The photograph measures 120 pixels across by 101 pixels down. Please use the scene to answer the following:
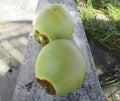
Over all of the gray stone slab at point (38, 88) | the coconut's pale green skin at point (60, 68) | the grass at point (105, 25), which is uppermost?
the coconut's pale green skin at point (60, 68)

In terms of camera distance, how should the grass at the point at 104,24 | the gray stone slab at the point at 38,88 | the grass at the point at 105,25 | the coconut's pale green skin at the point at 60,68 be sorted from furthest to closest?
1. the grass at the point at 104,24
2. the grass at the point at 105,25
3. the gray stone slab at the point at 38,88
4. the coconut's pale green skin at the point at 60,68

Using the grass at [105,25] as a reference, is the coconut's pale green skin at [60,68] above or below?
above

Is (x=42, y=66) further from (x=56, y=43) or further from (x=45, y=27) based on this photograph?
(x=45, y=27)

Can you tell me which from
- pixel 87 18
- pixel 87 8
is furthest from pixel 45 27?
pixel 87 8

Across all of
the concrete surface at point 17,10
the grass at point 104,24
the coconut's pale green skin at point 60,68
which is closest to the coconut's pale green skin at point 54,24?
the coconut's pale green skin at point 60,68

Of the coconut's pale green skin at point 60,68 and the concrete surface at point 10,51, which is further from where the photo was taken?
the concrete surface at point 10,51

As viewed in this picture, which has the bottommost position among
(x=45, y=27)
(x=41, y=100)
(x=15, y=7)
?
(x=15, y=7)

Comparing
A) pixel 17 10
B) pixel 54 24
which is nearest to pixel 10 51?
pixel 17 10

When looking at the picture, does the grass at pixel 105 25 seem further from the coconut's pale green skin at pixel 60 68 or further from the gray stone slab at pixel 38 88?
the coconut's pale green skin at pixel 60 68
